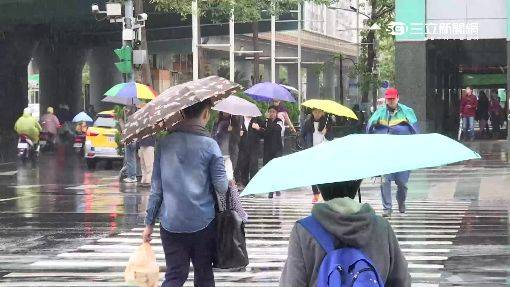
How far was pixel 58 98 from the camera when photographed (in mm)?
55750

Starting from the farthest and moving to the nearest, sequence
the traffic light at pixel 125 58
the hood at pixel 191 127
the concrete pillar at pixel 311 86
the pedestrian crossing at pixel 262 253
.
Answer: the concrete pillar at pixel 311 86 < the traffic light at pixel 125 58 < the pedestrian crossing at pixel 262 253 < the hood at pixel 191 127

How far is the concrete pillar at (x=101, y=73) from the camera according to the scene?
5944 centimetres

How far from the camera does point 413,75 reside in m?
34.8

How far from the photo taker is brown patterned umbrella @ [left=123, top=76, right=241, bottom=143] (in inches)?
299

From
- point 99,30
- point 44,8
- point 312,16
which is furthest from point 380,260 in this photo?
point 312,16

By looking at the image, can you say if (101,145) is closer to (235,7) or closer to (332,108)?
(235,7)

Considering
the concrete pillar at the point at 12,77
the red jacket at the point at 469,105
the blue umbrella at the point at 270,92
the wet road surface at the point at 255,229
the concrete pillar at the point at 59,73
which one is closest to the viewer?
the wet road surface at the point at 255,229

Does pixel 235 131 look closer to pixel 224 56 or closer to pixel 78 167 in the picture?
pixel 78 167

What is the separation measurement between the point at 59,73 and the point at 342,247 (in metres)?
52.0

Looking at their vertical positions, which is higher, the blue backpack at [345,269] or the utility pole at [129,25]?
the utility pole at [129,25]

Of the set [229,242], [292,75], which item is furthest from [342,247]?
[292,75]

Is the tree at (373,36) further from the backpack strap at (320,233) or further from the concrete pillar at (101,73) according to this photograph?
the backpack strap at (320,233)

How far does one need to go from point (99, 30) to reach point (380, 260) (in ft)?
154

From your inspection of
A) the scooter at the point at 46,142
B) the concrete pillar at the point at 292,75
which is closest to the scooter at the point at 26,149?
the scooter at the point at 46,142
